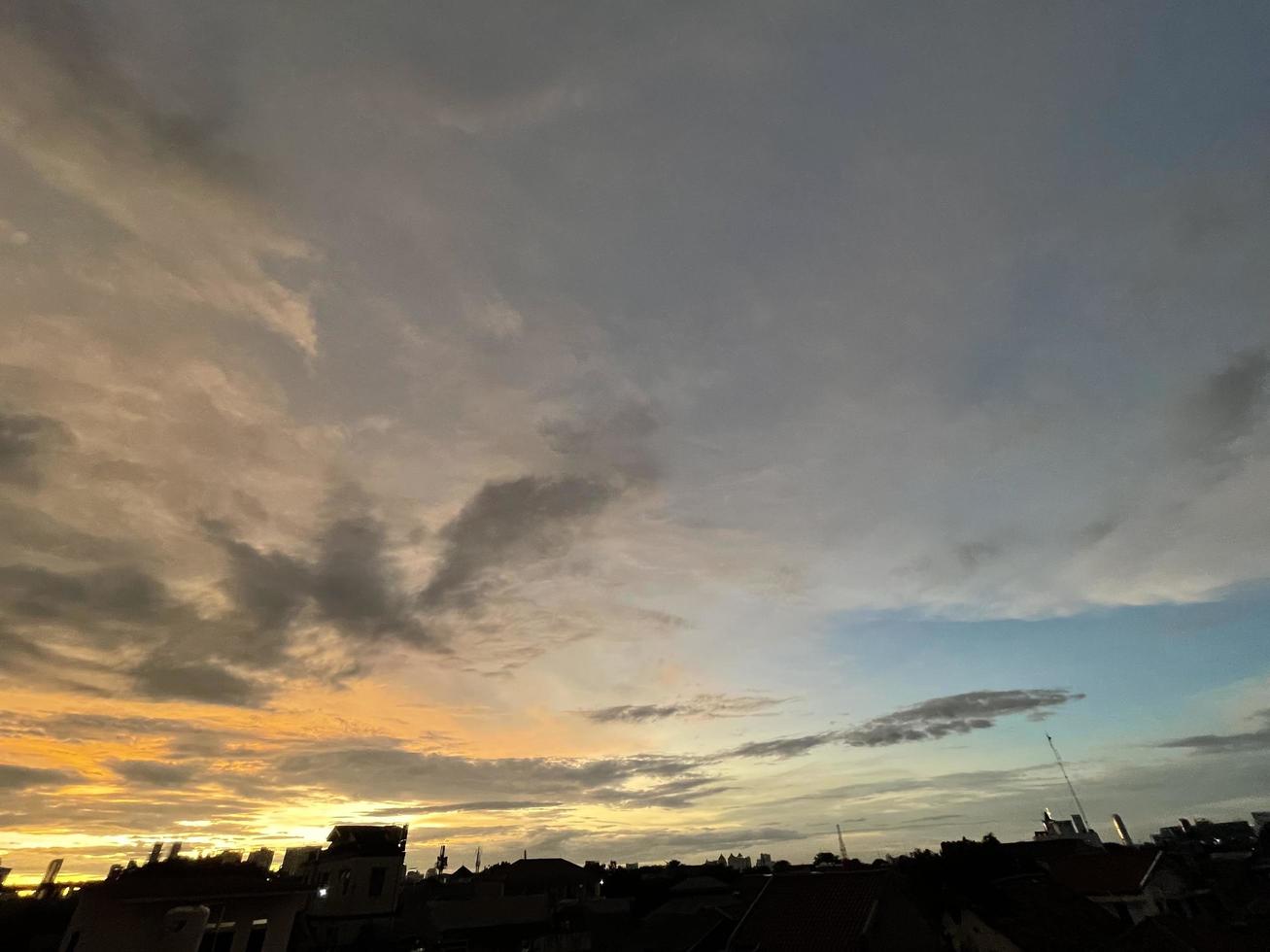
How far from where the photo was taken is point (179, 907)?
30312 millimetres

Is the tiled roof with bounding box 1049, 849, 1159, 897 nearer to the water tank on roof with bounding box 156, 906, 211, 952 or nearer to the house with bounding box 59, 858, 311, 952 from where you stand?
the house with bounding box 59, 858, 311, 952

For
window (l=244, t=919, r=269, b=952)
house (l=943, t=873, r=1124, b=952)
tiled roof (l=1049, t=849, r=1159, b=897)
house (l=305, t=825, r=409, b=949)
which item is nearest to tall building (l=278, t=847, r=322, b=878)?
house (l=305, t=825, r=409, b=949)

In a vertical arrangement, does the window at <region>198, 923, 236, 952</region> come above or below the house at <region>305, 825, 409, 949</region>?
below

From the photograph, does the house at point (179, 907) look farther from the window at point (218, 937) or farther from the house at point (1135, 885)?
the house at point (1135, 885)

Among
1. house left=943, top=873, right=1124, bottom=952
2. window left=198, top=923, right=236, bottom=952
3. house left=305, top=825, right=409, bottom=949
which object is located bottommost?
house left=943, top=873, right=1124, bottom=952

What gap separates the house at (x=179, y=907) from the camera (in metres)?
31.3

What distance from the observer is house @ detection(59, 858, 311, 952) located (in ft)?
103

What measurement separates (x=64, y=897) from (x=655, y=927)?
174 feet

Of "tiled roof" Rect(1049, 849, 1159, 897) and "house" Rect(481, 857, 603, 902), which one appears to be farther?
"house" Rect(481, 857, 603, 902)

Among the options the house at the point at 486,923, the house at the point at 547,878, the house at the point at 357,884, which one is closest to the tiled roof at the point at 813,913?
the house at the point at 486,923

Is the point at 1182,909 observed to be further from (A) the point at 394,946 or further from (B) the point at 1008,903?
(A) the point at 394,946

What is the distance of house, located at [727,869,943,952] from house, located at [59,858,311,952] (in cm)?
2790

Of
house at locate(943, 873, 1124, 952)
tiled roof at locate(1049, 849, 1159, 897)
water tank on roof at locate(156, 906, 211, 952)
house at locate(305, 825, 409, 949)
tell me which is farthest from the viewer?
house at locate(305, 825, 409, 949)

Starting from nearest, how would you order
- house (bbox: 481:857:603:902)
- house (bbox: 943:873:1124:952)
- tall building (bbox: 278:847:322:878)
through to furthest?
house (bbox: 943:873:1124:952) → tall building (bbox: 278:847:322:878) → house (bbox: 481:857:603:902)
